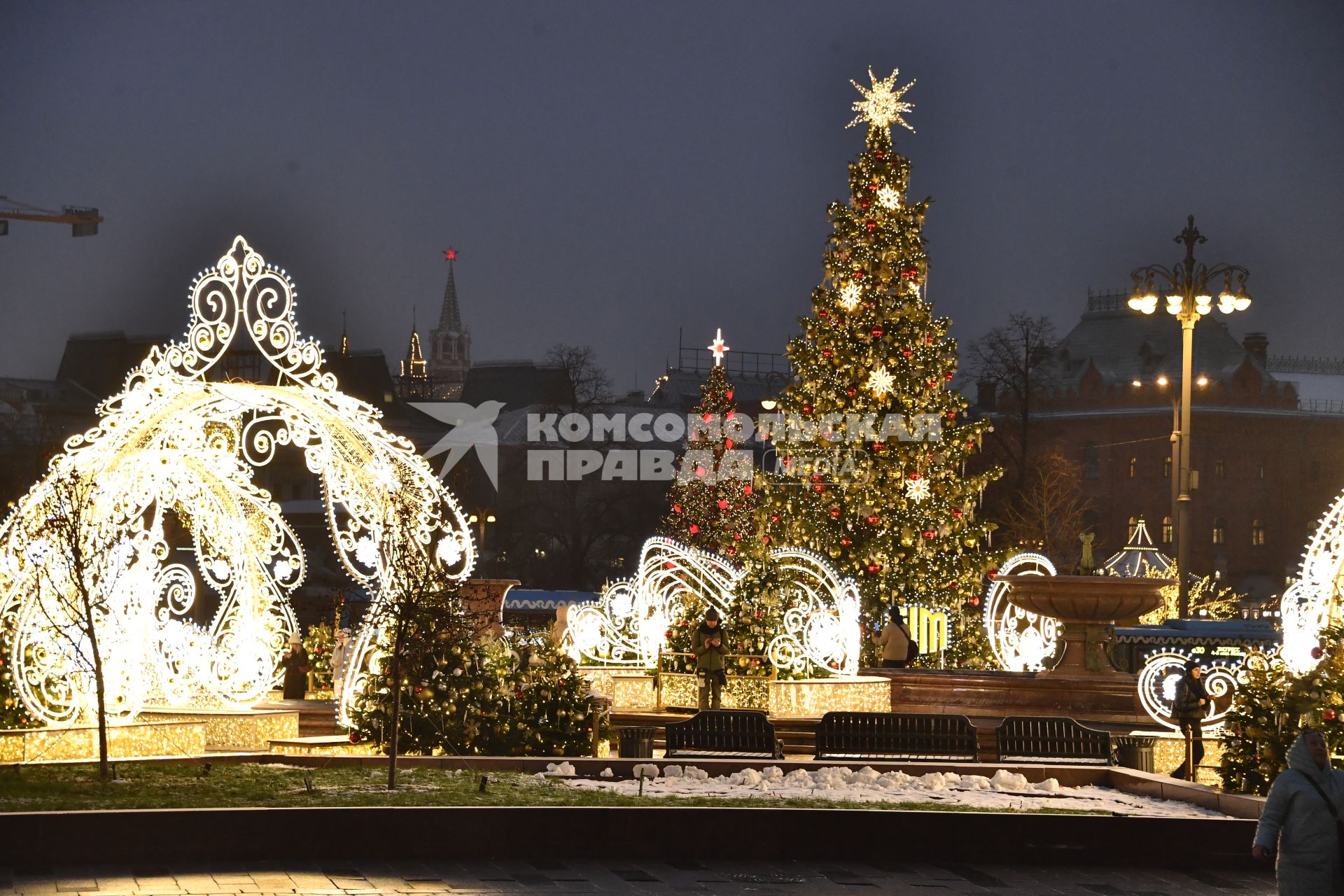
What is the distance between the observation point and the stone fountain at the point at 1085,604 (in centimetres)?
2075

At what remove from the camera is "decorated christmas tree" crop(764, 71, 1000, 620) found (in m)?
25.5

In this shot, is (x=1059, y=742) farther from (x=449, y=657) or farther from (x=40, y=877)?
(x=40, y=877)

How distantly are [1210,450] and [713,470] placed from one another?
103ft

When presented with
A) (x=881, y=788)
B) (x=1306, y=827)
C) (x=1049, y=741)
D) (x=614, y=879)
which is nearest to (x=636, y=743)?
(x=881, y=788)

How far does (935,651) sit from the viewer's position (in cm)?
2508

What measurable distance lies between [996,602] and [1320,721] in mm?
11830

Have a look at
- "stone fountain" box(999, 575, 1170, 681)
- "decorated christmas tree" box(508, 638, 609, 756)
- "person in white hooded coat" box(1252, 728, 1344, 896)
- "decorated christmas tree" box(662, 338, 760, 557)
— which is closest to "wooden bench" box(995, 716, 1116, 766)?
"decorated christmas tree" box(508, 638, 609, 756)

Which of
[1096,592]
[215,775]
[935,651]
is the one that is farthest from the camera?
[935,651]

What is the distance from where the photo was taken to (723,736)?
604 inches

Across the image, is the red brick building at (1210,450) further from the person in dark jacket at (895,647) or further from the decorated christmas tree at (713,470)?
the person in dark jacket at (895,647)

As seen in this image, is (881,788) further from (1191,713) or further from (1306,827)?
(1306,827)

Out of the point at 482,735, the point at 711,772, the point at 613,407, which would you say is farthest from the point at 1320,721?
the point at 613,407

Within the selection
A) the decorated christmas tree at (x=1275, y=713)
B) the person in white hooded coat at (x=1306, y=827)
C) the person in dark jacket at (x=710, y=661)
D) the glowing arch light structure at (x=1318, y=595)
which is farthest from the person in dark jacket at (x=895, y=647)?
the person in white hooded coat at (x=1306, y=827)

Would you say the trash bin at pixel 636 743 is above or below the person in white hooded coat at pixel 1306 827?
below
